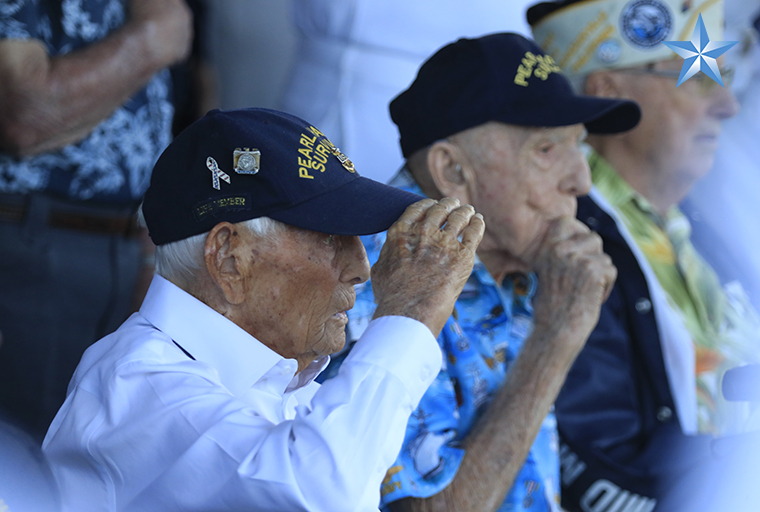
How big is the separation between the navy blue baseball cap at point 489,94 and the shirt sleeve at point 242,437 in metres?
0.76

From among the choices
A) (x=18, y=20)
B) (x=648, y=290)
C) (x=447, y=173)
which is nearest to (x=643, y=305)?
(x=648, y=290)

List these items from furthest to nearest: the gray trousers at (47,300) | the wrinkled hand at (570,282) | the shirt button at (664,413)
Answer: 1. the shirt button at (664,413)
2. the gray trousers at (47,300)
3. the wrinkled hand at (570,282)

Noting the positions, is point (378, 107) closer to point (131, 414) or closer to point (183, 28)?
point (183, 28)

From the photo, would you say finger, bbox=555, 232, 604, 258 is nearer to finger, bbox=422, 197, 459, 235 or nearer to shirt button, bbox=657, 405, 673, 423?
shirt button, bbox=657, 405, 673, 423

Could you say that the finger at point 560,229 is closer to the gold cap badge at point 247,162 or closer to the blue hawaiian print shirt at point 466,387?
the blue hawaiian print shirt at point 466,387

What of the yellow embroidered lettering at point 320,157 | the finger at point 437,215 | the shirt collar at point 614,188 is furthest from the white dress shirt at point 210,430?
the shirt collar at point 614,188

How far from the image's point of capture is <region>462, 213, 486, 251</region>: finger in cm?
106

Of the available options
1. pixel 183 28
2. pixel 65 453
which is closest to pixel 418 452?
pixel 65 453

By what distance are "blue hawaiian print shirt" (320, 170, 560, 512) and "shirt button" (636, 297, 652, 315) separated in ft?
1.34

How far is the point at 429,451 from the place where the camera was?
132 cm

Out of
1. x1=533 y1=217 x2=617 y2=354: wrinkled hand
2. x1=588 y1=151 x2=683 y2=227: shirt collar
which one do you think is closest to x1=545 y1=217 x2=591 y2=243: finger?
x1=533 y1=217 x2=617 y2=354: wrinkled hand

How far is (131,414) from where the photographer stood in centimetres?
93

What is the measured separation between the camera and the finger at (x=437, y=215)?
3.46ft

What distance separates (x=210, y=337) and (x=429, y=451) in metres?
0.48
